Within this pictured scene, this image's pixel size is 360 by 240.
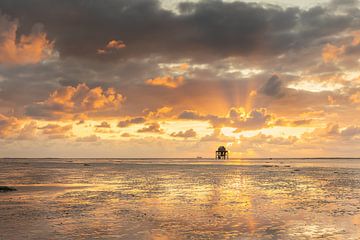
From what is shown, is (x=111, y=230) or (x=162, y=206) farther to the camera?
(x=162, y=206)

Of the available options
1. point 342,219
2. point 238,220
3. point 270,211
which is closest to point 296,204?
point 270,211

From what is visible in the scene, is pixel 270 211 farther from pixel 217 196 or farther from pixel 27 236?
pixel 27 236

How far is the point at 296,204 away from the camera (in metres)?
46.1

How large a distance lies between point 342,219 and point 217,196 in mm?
22290

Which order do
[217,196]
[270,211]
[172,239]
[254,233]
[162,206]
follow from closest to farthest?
[172,239]
[254,233]
[270,211]
[162,206]
[217,196]

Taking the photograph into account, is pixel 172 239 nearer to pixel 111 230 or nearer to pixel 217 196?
pixel 111 230

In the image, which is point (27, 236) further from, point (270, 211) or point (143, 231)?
point (270, 211)

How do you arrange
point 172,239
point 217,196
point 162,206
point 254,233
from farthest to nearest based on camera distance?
point 217,196 → point 162,206 → point 254,233 → point 172,239

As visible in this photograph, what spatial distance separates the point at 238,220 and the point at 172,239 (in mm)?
9417

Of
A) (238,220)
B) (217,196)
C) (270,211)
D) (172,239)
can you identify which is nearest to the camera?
(172,239)

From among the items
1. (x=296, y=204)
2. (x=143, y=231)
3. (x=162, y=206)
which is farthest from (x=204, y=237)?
(x=296, y=204)

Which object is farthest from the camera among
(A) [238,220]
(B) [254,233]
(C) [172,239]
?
(A) [238,220]

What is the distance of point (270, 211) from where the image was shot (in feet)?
132

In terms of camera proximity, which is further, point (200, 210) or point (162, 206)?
point (162, 206)
